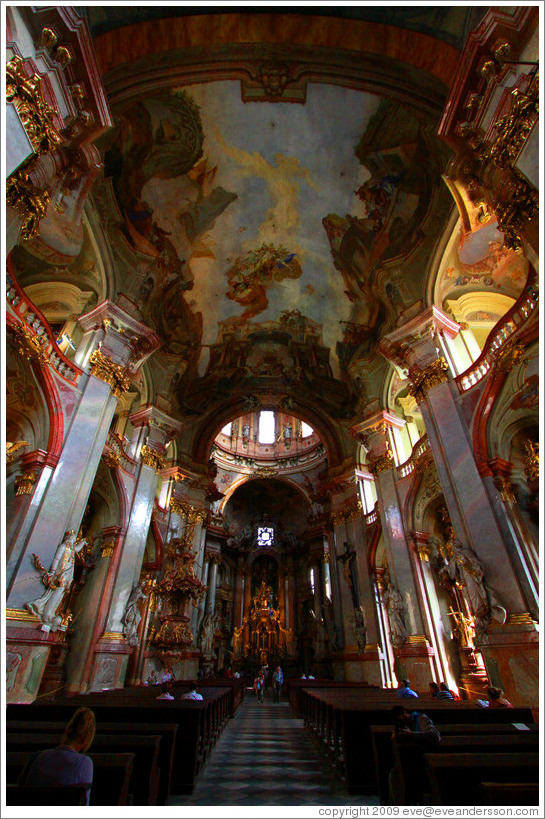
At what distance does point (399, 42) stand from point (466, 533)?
10.4 meters

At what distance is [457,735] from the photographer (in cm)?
367

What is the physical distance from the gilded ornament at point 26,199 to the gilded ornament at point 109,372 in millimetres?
3978

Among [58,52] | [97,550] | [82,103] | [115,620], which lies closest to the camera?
[58,52]

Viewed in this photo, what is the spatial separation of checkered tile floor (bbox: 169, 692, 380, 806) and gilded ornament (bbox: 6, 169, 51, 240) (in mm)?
7815

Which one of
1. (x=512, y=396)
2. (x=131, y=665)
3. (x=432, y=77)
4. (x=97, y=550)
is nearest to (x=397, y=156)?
(x=432, y=77)

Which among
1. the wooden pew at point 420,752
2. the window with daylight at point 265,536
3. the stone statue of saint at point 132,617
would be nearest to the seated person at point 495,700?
the wooden pew at point 420,752

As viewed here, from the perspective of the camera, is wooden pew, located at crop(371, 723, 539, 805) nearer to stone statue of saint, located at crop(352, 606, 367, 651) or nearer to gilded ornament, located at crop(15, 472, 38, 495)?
gilded ornament, located at crop(15, 472, 38, 495)

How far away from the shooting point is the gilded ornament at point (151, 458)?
45.0 feet

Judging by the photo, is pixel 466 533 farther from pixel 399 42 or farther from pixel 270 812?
pixel 399 42

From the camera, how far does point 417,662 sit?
35.3 feet

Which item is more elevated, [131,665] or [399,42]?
[399,42]

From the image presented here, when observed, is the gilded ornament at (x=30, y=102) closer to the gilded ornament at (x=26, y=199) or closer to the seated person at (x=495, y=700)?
the gilded ornament at (x=26, y=199)

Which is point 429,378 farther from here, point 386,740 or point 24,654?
point 24,654

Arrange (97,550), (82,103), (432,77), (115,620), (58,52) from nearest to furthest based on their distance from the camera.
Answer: (58,52), (82,103), (432,77), (115,620), (97,550)
